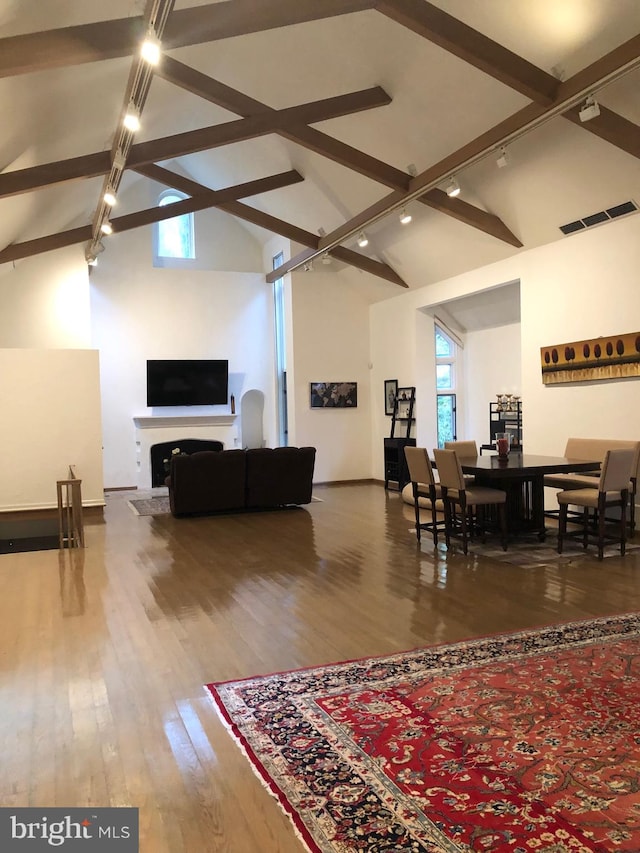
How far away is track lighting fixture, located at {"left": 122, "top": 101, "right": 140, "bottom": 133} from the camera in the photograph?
213 inches

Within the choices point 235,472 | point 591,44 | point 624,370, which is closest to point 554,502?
point 624,370

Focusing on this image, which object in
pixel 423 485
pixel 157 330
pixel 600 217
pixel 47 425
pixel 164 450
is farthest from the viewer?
pixel 157 330

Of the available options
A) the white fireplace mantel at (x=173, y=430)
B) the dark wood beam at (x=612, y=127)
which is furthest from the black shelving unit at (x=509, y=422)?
the dark wood beam at (x=612, y=127)

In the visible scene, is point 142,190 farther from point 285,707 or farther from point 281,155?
point 285,707

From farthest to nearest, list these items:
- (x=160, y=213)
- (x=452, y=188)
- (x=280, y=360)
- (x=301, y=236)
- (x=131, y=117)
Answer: (x=280, y=360) → (x=301, y=236) → (x=160, y=213) → (x=452, y=188) → (x=131, y=117)

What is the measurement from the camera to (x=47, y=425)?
9031 millimetres

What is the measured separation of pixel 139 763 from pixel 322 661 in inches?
49.6

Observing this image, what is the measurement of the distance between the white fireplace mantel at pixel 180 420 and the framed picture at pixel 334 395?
1.87 m

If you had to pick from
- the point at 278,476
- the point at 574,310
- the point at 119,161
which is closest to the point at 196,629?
the point at 278,476

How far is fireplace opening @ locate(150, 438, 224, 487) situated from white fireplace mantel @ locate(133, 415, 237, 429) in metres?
0.33

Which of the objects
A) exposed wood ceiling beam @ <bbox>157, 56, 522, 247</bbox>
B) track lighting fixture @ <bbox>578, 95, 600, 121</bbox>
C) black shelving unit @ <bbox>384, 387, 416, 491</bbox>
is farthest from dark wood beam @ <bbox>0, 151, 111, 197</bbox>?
black shelving unit @ <bbox>384, 387, 416, 491</bbox>

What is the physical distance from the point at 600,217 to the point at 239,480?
531cm

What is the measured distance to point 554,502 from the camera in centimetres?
788

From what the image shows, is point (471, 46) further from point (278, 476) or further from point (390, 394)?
point (390, 394)
